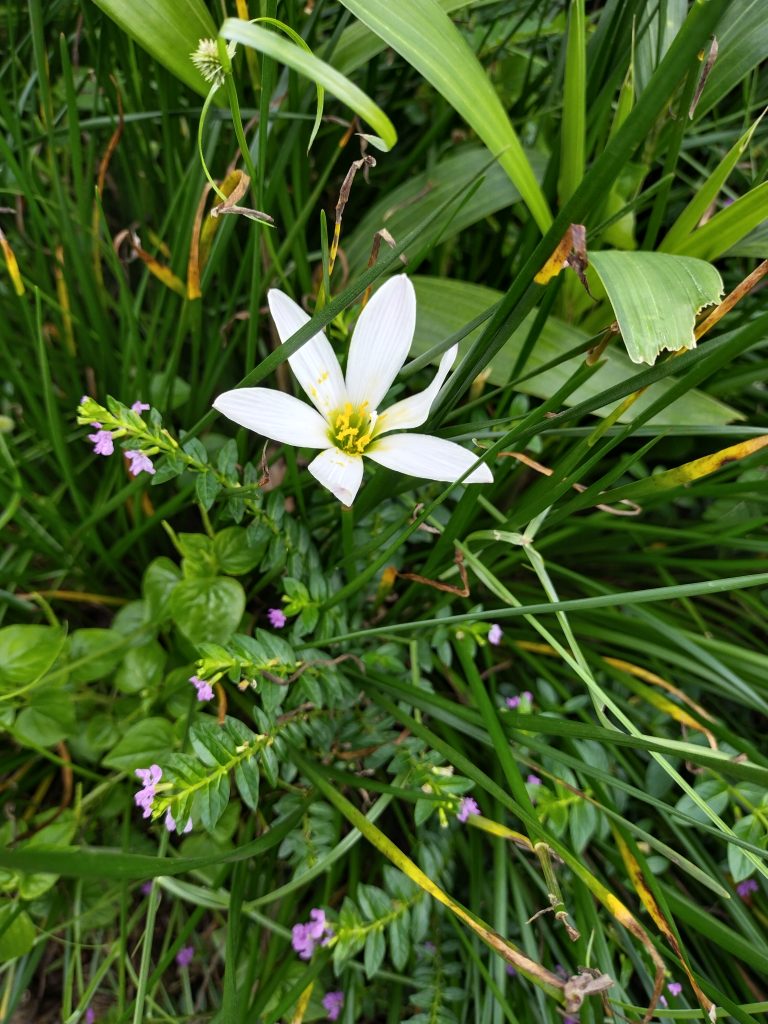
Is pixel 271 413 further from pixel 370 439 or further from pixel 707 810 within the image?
pixel 707 810

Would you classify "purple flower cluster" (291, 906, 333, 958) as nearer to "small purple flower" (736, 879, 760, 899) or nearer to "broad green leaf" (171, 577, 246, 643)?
"broad green leaf" (171, 577, 246, 643)

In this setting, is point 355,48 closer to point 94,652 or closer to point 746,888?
point 94,652

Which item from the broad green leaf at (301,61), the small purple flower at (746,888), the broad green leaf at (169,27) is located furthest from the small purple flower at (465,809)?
the broad green leaf at (169,27)

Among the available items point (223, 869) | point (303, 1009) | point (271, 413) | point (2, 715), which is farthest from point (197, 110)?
point (303, 1009)

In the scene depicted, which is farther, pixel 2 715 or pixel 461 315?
pixel 461 315

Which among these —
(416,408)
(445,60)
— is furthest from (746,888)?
(445,60)

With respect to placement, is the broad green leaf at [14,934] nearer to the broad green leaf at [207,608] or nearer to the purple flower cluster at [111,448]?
the broad green leaf at [207,608]
